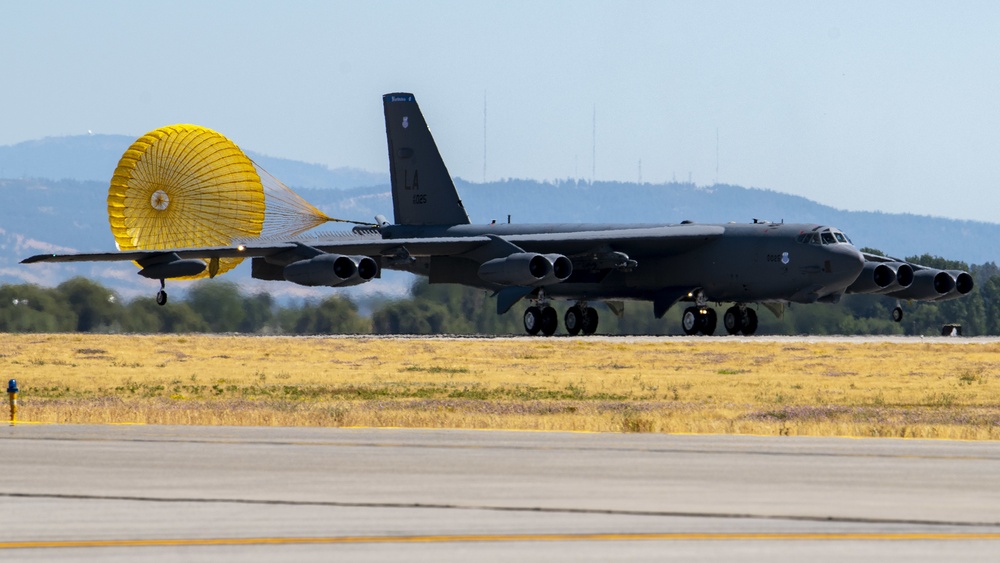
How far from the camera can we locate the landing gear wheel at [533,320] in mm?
50031

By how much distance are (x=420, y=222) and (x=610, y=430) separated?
115 feet

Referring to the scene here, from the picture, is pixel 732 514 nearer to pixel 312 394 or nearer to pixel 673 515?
pixel 673 515

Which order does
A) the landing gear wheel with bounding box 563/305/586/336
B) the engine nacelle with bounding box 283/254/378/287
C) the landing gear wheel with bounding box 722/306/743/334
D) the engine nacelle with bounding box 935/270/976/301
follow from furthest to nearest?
the landing gear wheel with bounding box 563/305/586/336 → the engine nacelle with bounding box 935/270/976/301 → the landing gear wheel with bounding box 722/306/743/334 → the engine nacelle with bounding box 283/254/378/287

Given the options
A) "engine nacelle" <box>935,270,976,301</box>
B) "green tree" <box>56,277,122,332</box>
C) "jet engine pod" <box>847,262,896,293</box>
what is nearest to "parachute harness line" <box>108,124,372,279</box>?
"green tree" <box>56,277,122,332</box>

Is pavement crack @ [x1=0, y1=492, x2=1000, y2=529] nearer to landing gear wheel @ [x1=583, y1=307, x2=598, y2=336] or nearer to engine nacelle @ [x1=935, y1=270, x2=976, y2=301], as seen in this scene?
landing gear wheel @ [x1=583, y1=307, x2=598, y2=336]

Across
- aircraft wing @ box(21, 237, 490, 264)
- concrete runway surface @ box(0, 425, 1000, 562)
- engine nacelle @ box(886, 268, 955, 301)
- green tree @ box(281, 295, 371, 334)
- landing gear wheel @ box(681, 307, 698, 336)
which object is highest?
aircraft wing @ box(21, 237, 490, 264)

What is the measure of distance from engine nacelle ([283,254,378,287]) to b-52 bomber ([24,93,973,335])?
29 millimetres

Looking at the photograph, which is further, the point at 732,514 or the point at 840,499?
the point at 840,499

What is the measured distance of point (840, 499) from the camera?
11953 millimetres

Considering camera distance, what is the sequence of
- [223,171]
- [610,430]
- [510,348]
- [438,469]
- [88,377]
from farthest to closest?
[223,171], [510,348], [88,377], [610,430], [438,469]

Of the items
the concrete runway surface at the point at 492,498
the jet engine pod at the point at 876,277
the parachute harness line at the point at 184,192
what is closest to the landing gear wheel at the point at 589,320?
the jet engine pod at the point at 876,277

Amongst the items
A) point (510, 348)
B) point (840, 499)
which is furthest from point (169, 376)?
point (840, 499)

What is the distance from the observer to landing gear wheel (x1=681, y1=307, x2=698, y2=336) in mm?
48531

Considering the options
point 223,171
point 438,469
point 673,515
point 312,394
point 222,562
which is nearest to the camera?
point 222,562
